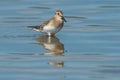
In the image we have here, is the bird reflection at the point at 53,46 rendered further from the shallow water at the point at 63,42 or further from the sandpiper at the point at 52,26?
the sandpiper at the point at 52,26

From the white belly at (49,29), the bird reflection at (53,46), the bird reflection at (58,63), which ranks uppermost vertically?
the white belly at (49,29)

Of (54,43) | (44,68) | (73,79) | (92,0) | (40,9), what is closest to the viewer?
(73,79)

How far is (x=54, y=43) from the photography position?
1692cm

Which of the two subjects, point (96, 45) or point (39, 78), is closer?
point (39, 78)

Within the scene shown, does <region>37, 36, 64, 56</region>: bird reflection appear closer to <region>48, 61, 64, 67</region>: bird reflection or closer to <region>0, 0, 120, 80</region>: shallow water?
<region>0, 0, 120, 80</region>: shallow water

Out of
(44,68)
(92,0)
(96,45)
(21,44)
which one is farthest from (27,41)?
(92,0)

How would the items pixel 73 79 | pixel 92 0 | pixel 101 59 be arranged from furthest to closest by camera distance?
pixel 92 0, pixel 101 59, pixel 73 79

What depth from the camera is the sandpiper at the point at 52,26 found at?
18000 millimetres

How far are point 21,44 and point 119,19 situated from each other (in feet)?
13.1

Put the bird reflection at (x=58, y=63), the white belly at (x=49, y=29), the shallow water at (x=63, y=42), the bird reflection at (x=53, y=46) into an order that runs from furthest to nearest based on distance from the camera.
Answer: the white belly at (x=49, y=29)
the bird reflection at (x=53, y=46)
the bird reflection at (x=58, y=63)
the shallow water at (x=63, y=42)

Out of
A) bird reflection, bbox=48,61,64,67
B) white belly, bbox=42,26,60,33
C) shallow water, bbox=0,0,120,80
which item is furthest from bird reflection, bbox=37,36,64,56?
bird reflection, bbox=48,61,64,67

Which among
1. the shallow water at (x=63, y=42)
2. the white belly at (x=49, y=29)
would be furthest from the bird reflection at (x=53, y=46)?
the white belly at (x=49, y=29)

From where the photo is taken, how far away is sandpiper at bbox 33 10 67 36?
18.0 metres

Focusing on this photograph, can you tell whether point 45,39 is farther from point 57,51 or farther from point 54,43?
point 57,51
